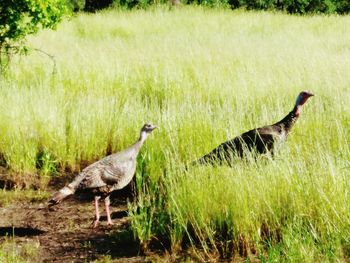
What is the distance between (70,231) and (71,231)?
11 mm

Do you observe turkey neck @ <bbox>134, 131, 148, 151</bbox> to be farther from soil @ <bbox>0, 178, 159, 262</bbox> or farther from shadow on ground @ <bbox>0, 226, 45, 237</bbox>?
shadow on ground @ <bbox>0, 226, 45, 237</bbox>

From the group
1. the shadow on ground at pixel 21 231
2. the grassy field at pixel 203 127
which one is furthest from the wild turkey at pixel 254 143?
the shadow on ground at pixel 21 231

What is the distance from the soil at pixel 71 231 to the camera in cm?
499

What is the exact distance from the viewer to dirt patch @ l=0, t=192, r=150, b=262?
500cm

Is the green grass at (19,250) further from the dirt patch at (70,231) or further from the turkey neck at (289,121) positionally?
the turkey neck at (289,121)

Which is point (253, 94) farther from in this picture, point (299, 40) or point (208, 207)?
point (299, 40)

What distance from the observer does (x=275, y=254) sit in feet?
13.4

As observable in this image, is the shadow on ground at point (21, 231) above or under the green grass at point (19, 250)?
above

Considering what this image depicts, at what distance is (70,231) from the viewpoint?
18.3 feet

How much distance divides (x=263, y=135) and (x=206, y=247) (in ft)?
4.87

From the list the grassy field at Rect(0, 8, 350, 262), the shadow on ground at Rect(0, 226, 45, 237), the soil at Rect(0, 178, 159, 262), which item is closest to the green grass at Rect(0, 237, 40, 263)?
the soil at Rect(0, 178, 159, 262)

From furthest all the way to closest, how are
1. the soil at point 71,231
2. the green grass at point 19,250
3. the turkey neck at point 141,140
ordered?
1. the turkey neck at point 141,140
2. the soil at point 71,231
3. the green grass at point 19,250

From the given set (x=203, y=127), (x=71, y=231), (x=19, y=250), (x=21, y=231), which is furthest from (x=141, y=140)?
(x=19, y=250)

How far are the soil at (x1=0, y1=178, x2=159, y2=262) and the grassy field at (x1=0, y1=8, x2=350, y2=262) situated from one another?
25 cm
